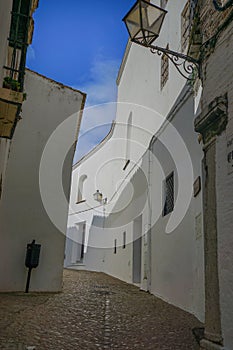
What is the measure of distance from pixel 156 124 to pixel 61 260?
4.67 meters

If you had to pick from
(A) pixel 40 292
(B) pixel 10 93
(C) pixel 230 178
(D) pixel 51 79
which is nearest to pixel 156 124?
(D) pixel 51 79

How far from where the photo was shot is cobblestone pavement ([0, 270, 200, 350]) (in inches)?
129

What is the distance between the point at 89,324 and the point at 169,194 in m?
3.65

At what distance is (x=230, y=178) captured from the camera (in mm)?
2729

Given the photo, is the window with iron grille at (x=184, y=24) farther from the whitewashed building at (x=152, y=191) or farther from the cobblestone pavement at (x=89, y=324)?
the cobblestone pavement at (x=89, y=324)

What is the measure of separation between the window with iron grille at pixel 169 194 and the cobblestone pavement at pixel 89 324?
191cm

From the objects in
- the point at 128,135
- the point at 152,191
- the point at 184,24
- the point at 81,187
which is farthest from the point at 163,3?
the point at 81,187

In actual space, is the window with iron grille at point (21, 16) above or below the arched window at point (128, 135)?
below

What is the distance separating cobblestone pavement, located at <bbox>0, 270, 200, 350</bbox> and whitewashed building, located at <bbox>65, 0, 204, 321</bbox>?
630 millimetres

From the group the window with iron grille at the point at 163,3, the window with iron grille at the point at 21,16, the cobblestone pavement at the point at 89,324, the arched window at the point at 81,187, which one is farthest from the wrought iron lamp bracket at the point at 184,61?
the arched window at the point at 81,187

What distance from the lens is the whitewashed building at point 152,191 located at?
5609 millimetres

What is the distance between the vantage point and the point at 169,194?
7.17 m

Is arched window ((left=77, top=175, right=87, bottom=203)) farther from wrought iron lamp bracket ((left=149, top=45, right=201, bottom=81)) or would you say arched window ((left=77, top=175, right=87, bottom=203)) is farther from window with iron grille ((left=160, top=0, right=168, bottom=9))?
wrought iron lamp bracket ((left=149, top=45, right=201, bottom=81))

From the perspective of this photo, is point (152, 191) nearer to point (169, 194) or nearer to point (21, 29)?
point (169, 194)
